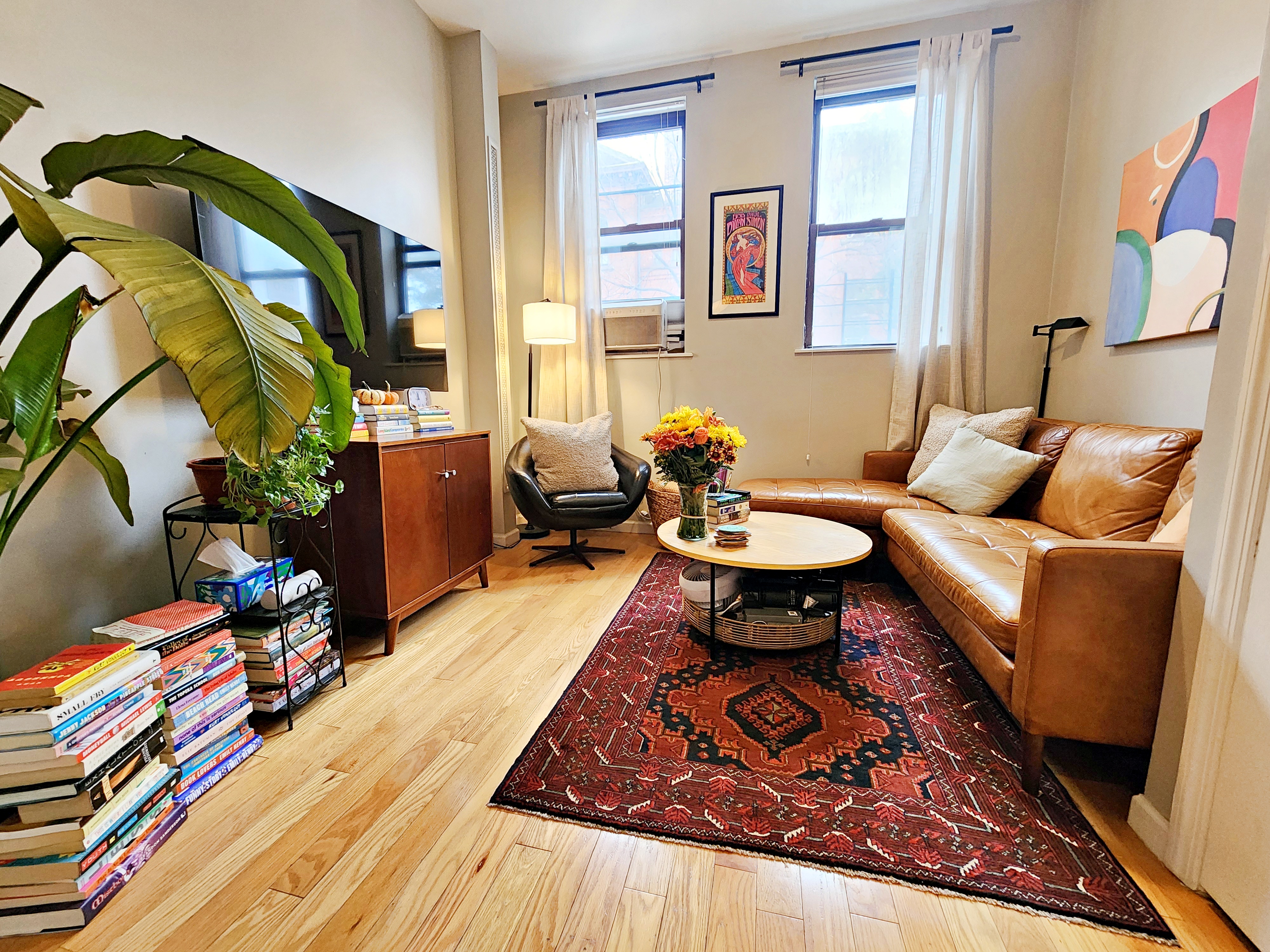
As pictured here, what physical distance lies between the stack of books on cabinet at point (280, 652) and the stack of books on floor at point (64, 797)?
0.42 m

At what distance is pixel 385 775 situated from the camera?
1.33 meters

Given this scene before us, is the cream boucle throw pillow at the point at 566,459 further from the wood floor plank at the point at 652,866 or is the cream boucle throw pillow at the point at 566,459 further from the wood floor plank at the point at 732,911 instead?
the wood floor plank at the point at 732,911

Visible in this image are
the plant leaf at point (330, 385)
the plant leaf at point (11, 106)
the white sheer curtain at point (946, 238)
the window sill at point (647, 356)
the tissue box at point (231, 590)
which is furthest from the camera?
the window sill at point (647, 356)

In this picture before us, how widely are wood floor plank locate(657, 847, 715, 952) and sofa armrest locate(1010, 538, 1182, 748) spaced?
0.85 m

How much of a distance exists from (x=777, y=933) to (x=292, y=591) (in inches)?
62.1

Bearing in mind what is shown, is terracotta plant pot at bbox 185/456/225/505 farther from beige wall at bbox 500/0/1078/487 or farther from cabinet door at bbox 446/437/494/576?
beige wall at bbox 500/0/1078/487

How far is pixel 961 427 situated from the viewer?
2.78m

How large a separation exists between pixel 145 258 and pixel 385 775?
4.17 ft

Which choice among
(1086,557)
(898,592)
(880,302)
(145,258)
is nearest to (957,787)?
(1086,557)

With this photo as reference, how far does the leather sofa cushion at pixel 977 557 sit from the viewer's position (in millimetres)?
1388

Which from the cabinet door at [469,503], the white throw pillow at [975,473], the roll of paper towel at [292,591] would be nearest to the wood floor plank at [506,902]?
the roll of paper towel at [292,591]

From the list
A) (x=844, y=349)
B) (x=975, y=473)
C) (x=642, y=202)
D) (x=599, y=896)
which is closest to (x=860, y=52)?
(x=642, y=202)

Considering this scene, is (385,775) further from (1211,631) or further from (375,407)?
(1211,631)

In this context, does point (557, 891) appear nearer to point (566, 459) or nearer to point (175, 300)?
point (175, 300)
